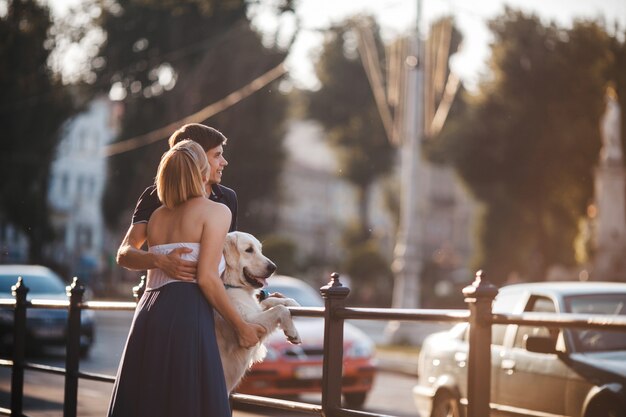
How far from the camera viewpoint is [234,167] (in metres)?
46.9

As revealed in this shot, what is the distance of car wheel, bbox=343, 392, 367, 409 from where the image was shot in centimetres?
1389

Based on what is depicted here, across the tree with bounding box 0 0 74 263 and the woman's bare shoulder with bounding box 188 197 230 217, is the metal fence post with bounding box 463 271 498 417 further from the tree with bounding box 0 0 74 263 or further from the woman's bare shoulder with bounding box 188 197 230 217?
the tree with bounding box 0 0 74 263

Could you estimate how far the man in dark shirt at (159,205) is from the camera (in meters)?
4.86

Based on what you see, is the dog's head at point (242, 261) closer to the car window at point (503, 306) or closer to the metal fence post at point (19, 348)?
the metal fence post at point (19, 348)

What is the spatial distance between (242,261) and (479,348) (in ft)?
3.61

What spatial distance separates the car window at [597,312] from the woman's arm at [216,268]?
3.67 metres

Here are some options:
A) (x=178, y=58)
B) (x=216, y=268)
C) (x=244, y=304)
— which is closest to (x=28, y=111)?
(x=178, y=58)

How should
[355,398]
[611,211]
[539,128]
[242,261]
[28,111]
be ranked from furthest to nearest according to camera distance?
[539,128] → [28,111] → [611,211] → [355,398] → [242,261]

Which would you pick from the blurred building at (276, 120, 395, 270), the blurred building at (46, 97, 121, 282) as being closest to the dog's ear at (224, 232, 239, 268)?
the blurred building at (46, 97, 121, 282)

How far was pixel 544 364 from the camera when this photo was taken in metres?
8.05

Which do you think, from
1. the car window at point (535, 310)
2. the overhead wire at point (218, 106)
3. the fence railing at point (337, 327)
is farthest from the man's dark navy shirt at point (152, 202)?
the overhead wire at point (218, 106)

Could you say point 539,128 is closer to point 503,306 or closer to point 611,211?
point 611,211

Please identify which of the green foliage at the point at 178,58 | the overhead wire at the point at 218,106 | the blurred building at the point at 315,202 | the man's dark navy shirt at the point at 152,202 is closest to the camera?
the man's dark navy shirt at the point at 152,202

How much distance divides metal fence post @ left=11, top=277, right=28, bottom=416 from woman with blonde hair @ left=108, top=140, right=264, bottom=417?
359cm
